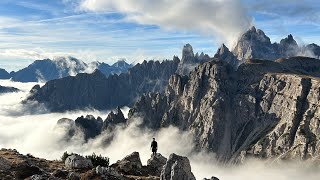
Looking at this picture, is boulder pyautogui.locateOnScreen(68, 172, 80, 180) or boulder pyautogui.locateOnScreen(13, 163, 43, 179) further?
boulder pyautogui.locateOnScreen(13, 163, 43, 179)

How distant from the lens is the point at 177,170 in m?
66.8

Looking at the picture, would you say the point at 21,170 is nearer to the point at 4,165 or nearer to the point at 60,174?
the point at 4,165

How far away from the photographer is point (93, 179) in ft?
206

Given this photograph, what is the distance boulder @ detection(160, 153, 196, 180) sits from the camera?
6669 centimetres

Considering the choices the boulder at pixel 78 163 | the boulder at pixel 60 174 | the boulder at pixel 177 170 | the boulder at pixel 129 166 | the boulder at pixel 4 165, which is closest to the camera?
the boulder at pixel 177 170

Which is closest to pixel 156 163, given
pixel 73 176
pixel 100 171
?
pixel 100 171

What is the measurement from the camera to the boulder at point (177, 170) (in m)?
66.7

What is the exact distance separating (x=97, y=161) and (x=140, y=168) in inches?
381

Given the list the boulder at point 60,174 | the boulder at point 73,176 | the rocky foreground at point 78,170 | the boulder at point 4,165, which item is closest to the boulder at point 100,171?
the rocky foreground at point 78,170

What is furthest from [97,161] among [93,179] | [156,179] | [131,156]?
[93,179]

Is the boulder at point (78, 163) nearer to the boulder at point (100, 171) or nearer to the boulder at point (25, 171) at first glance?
the boulder at point (25, 171)

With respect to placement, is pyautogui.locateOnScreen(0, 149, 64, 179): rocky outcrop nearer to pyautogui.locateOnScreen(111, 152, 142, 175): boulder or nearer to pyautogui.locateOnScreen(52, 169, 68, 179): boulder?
pyautogui.locateOnScreen(52, 169, 68, 179): boulder

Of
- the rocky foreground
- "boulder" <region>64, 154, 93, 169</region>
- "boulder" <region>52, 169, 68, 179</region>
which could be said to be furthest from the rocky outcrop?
"boulder" <region>64, 154, 93, 169</region>

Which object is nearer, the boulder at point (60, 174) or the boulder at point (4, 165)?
the boulder at point (60, 174)
